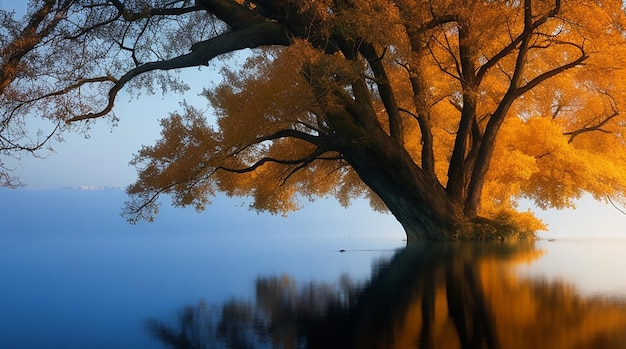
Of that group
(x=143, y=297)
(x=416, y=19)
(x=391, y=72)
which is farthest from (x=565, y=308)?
(x=391, y=72)

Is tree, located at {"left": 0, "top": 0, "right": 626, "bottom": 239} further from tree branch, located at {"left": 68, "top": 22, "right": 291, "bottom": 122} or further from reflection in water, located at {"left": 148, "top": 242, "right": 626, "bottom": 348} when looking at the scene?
reflection in water, located at {"left": 148, "top": 242, "right": 626, "bottom": 348}

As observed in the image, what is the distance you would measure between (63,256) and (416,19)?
991 cm

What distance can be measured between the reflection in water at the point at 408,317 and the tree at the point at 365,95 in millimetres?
6661

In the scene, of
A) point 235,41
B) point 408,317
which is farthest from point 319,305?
point 235,41

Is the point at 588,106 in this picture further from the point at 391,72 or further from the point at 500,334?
the point at 500,334

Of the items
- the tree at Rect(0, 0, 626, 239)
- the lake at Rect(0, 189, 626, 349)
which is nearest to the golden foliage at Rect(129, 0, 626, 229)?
the tree at Rect(0, 0, 626, 239)

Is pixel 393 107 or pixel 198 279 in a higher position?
pixel 393 107

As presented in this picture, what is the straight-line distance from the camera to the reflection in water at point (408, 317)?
4.87 metres

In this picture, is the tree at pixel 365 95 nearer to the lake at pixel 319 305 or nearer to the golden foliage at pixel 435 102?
the golden foliage at pixel 435 102

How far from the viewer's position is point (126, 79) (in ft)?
55.8

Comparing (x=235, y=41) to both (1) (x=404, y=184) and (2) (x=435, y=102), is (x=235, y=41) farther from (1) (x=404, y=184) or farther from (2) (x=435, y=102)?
(2) (x=435, y=102)

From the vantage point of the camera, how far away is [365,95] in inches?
682

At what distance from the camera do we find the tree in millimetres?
15156

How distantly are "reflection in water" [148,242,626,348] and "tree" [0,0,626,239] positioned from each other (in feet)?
21.9
